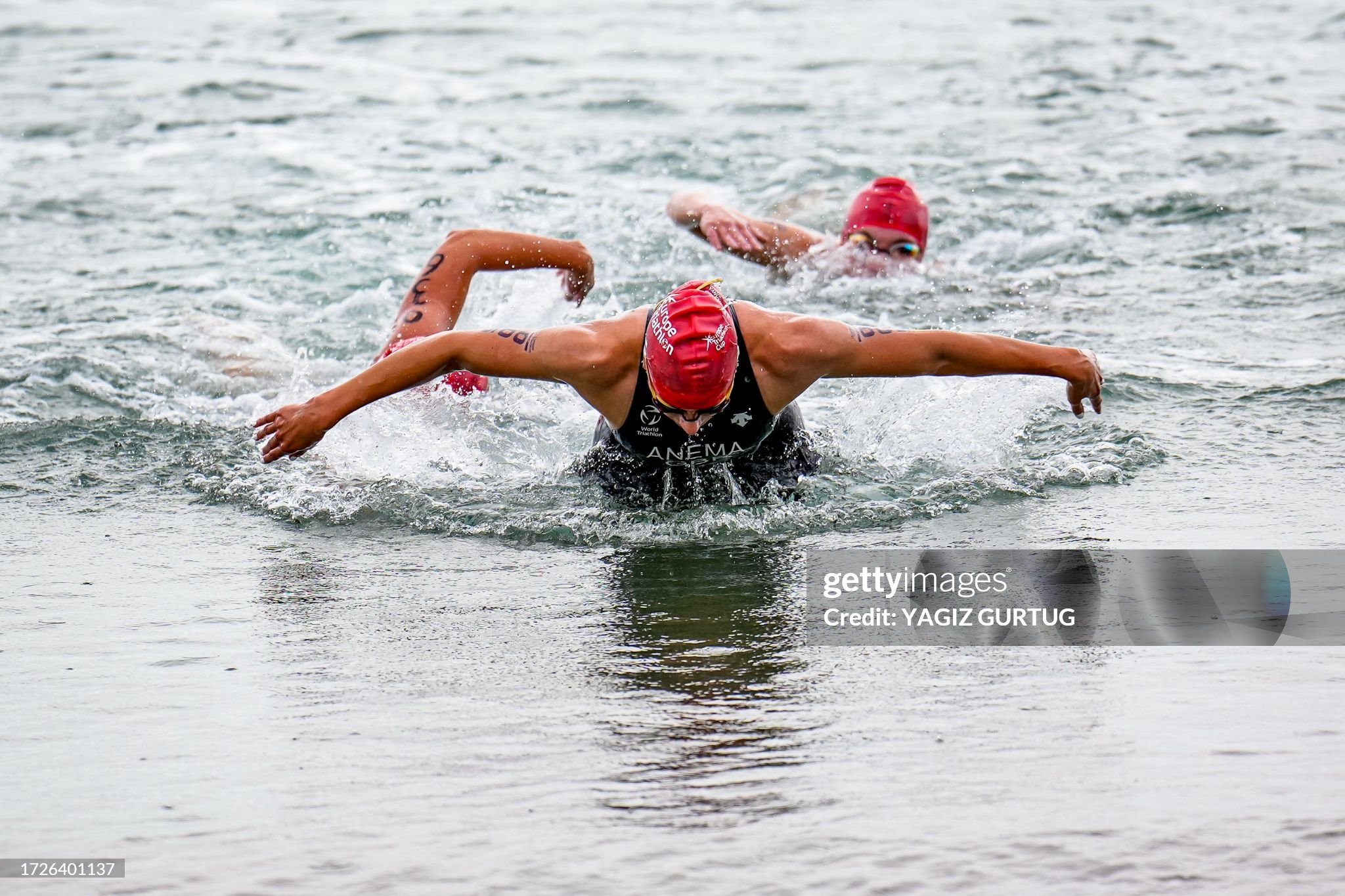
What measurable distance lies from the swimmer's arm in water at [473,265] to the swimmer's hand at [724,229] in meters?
1.25

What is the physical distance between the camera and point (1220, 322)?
8.44 metres

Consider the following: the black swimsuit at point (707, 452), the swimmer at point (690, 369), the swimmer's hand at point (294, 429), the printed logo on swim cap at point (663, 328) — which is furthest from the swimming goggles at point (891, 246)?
the swimmer's hand at point (294, 429)

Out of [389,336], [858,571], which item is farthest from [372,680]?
[389,336]

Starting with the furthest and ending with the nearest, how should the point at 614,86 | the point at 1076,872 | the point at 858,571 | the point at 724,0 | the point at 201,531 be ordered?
the point at 724,0 → the point at 614,86 → the point at 201,531 → the point at 858,571 → the point at 1076,872

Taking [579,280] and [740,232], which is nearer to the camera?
[579,280]

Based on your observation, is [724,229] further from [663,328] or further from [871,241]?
[663,328]

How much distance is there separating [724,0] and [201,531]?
49.8 ft

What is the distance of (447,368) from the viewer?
538 centimetres

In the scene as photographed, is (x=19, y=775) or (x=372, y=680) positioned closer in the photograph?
(x=19, y=775)

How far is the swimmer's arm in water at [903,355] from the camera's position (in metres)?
5.38

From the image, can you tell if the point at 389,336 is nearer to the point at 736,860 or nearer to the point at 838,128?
the point at 736,860

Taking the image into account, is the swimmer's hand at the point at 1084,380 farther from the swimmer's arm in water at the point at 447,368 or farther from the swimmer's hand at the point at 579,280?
the swimmer's hand at the point at 579,280

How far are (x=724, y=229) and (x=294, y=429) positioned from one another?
11.6ft

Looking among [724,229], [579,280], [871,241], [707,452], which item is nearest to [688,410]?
[707,452]
